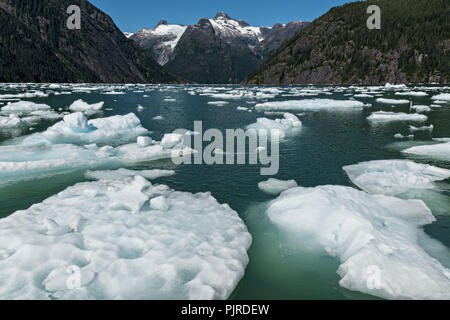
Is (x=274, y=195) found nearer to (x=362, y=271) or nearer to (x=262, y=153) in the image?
(x=362, y=271)

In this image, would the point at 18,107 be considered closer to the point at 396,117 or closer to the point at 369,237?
the point at 369,237

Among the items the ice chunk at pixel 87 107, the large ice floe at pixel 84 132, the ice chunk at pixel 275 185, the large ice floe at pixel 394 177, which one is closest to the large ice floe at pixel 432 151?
the large ice floe at pixel 394 177

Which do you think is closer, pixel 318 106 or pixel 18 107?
pixel 18 107

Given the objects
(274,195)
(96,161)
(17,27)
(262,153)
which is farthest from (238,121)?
(17,27)

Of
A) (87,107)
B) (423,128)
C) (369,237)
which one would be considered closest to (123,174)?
(369,237)

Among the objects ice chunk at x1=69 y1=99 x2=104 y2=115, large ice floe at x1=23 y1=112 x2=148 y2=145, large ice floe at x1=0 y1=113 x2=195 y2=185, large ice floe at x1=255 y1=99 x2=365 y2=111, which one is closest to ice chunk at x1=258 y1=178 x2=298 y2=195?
large ice floe at x1=0 y1=113 x2=195 y2=185

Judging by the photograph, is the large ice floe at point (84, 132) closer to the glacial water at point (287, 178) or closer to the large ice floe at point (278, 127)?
the glacial water at point (287, 178)
